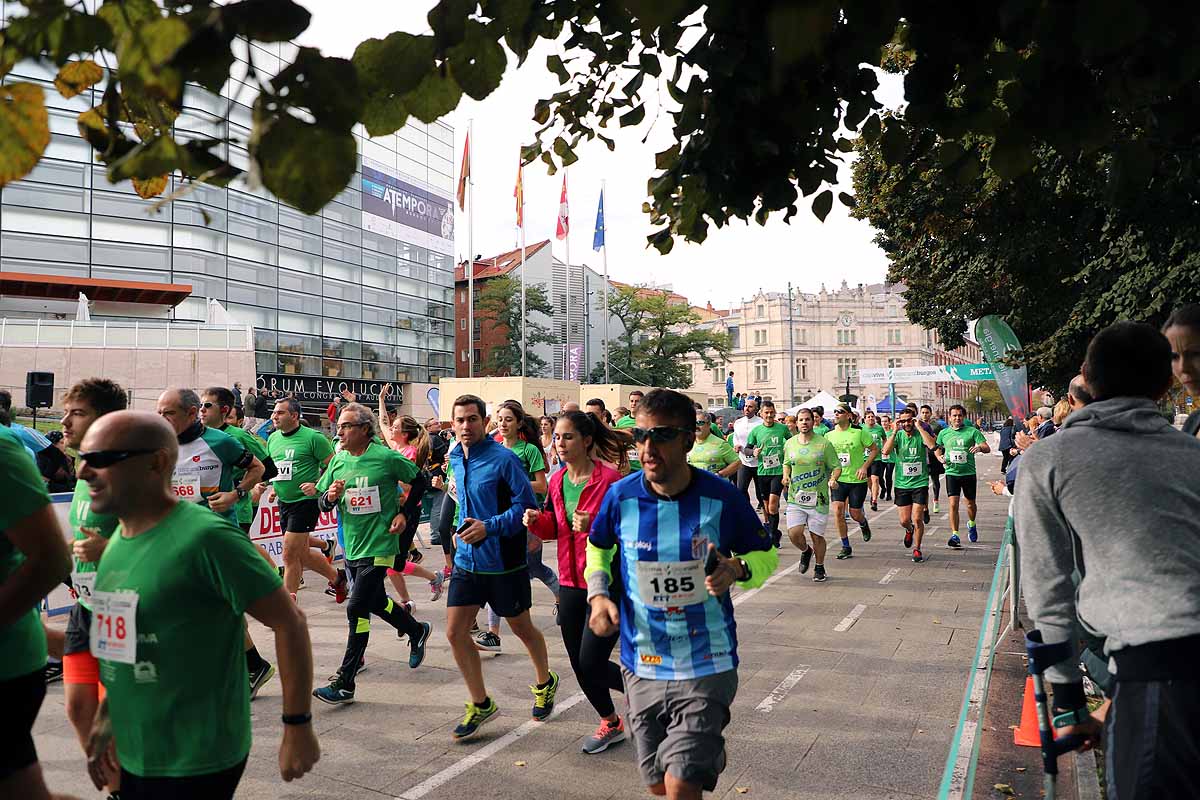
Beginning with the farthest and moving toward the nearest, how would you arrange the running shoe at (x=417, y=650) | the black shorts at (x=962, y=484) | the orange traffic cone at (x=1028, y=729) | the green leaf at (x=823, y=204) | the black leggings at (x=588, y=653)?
the black shorts at (x=962, y=484)
the running shoe at (x=417, y=650)
the orange traffic cone at (x=1028, y=729)
the black leggings at (x=588, y=653)
the green leaf at (x=823, y=204)

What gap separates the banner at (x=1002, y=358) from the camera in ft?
53.7

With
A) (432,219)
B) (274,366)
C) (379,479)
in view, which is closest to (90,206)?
(274,366)

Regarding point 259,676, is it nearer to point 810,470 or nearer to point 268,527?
point 268,527

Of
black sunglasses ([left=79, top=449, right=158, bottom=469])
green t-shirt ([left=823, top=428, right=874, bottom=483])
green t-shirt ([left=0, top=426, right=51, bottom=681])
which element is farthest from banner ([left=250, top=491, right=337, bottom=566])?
black sunglasses ([left=79, top=449, right=158, bottom=469])

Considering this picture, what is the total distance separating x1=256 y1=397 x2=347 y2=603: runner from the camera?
342 inches

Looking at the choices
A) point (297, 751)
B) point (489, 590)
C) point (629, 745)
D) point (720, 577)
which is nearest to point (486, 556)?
point (489, 590)

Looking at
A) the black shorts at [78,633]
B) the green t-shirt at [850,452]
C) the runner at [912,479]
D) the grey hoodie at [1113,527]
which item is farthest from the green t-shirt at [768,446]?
the grey hoodie at [1113,527]

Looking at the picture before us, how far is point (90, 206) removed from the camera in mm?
41719

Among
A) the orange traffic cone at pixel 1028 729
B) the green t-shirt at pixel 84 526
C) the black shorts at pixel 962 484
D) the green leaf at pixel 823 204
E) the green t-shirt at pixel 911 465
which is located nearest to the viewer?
the green leaf at pixel 823 204

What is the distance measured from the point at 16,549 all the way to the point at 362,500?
3945mm

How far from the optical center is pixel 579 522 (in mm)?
5176

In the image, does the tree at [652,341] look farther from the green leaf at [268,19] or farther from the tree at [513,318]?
the green leaf at [268,19]

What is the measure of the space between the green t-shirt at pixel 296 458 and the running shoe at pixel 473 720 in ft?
12.3

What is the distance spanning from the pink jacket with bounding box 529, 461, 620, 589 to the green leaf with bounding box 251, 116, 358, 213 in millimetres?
4151
